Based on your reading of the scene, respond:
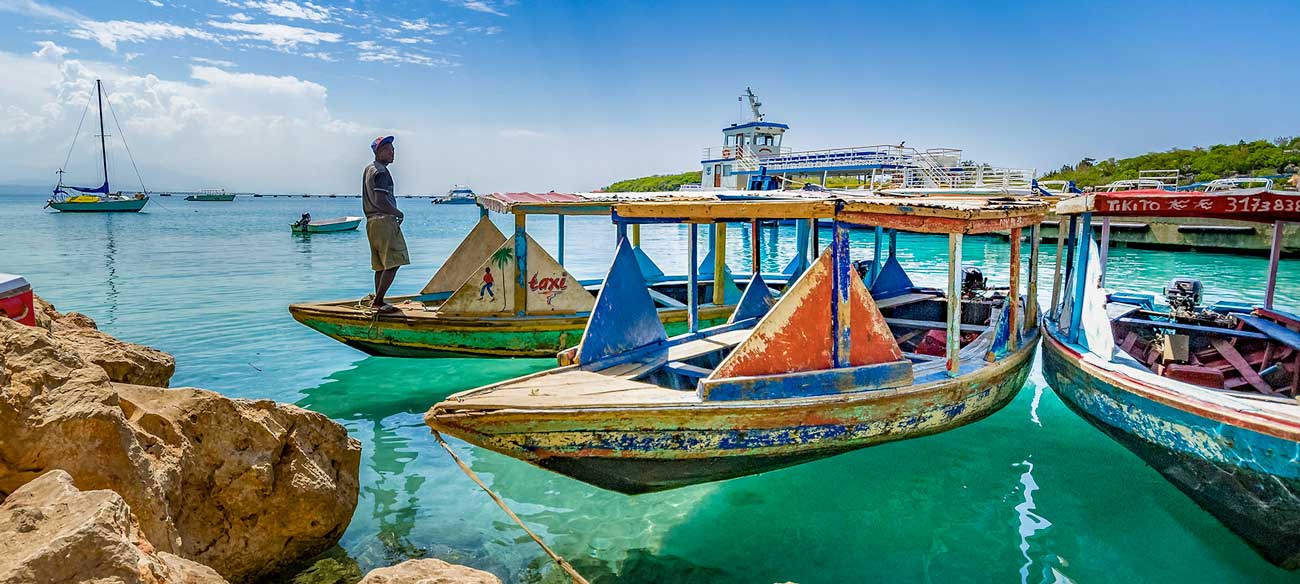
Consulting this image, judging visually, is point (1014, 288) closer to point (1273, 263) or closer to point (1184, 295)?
point (1184, 295)

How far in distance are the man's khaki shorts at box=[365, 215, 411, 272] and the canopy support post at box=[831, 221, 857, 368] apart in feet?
16.8

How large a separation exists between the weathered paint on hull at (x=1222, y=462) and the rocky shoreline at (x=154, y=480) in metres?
4.58

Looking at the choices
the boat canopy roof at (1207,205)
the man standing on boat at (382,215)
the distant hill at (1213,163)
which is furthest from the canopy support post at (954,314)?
the distant hill at (1213,163)

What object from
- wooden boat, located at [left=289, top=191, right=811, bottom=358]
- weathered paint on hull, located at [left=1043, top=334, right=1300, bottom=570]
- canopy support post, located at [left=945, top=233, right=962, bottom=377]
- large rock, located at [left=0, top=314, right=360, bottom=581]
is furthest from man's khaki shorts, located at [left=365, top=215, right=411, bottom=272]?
weathered paint on hull, located at [left=1043, top=334, right=1300, bottom=570]

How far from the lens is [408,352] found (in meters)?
8.75

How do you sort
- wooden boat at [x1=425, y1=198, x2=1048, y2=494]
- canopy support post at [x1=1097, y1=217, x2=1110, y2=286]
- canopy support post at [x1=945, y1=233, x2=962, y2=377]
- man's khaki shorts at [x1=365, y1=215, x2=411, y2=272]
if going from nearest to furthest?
wooden boat at [x1=425, y1=198, x2=1048, y2=494], canopy support post at [x1=945, y1=233, x2=962, y2=377], canopy support post at [x1=1097, y1=217, x2=1110, y2=286], man's khaki shorts at [x1=365, y1=215, x2=411, y2=272]

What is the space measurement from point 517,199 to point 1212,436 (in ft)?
21.9

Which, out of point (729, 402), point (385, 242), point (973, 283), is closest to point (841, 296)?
point (729, 402)

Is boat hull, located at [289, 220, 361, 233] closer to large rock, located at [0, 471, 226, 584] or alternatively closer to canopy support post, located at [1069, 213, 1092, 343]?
canopy support post, located at [1069, 213, 1092, 343]

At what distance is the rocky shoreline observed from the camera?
2576 mm

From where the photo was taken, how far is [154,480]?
3732mm

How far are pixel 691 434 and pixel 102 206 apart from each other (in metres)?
69.5

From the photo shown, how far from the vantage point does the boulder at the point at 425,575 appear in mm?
3049

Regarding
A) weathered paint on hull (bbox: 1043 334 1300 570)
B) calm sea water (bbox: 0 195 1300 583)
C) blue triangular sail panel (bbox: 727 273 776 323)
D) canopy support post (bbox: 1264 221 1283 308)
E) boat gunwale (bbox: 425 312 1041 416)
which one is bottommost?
calm sea water (bbox: 0 195 1300 583)
